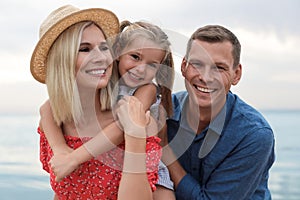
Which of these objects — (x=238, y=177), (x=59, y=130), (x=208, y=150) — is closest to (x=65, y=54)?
(x=59, y=130)

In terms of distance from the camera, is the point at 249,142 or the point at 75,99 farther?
the point at 249,142

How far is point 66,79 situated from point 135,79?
387 mm

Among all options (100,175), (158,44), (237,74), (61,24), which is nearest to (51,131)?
(100,175)

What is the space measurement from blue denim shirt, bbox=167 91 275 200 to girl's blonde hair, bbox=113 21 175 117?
0.67ft

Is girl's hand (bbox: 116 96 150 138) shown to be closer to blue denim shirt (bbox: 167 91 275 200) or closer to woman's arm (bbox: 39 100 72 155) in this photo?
woman's arm (bbox: 39 100 72 155)

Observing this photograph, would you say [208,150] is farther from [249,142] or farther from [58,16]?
[58,16]

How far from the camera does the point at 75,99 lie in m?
2.59

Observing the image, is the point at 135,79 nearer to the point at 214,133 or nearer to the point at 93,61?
the point at 93,61

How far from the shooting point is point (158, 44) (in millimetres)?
2807

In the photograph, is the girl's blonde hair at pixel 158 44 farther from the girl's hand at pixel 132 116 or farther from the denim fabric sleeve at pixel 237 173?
the denim fabric sleeve at pixel 237 173

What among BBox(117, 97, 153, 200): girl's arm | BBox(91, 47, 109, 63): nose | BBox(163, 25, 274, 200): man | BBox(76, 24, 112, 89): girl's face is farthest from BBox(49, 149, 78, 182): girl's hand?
BBox(163, 25, 274, 200): man

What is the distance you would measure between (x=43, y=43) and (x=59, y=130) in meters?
0.45

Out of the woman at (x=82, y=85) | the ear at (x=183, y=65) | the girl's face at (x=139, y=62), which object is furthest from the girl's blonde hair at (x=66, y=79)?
the ear at (x=183, y=65)

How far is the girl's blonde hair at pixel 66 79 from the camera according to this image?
2486mm
